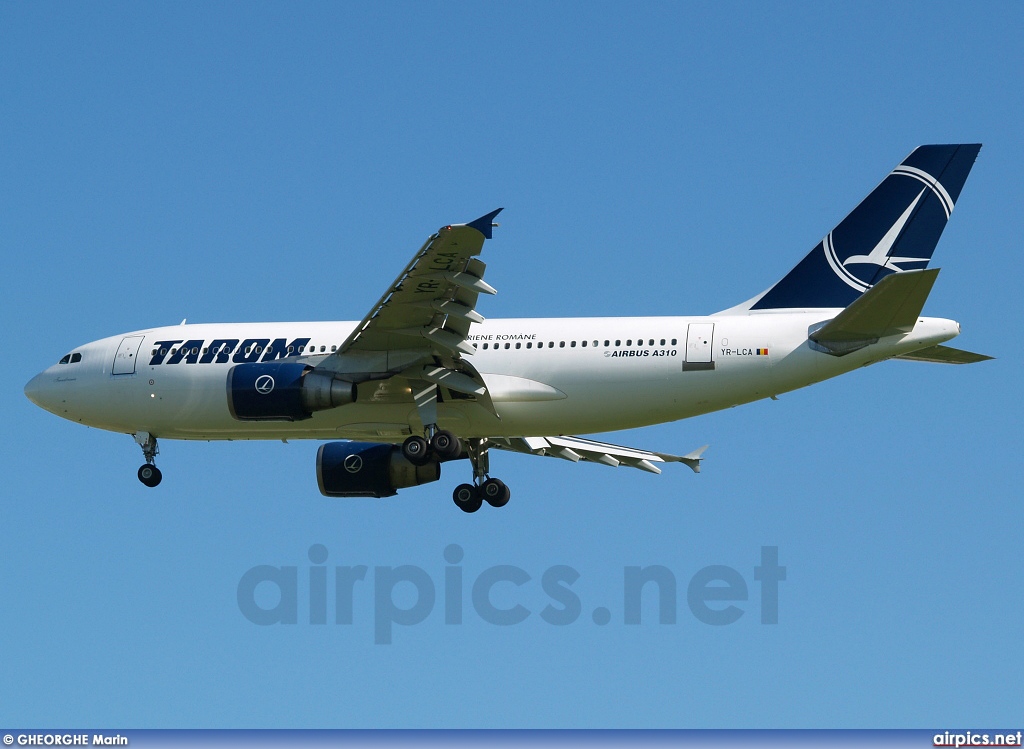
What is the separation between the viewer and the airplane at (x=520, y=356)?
2875cm

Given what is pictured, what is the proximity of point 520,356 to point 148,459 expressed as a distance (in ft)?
29.9

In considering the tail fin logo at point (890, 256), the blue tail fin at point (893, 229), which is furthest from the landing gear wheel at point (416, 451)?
the tail fin logo at point (890, 256)

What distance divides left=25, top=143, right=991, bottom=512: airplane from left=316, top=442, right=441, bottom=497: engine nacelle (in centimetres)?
121

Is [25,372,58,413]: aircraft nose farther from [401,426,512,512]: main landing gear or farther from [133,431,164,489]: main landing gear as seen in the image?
[401,426,512,512]: main landing gear

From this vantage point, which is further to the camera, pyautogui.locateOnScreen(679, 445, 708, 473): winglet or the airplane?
pyautogui.locateOnScreen(679, 445, 708, 473): winglet

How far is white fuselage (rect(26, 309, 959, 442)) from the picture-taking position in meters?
29.2

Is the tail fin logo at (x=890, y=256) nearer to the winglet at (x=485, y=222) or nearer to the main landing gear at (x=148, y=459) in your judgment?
the winglet at (x=485, y=222)

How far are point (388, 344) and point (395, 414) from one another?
71.4 inches

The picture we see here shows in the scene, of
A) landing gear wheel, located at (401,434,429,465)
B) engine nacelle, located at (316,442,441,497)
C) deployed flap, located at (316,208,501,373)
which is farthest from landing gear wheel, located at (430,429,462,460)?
engine nacelle, located at (316,442,441,497)

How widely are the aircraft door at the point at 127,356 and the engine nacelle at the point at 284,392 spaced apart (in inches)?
144

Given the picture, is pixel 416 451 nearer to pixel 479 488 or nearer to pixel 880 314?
pixel 479 488

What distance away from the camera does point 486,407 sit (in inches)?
1225

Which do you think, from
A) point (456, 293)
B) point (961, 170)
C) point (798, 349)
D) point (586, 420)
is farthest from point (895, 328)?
point (456, 293)

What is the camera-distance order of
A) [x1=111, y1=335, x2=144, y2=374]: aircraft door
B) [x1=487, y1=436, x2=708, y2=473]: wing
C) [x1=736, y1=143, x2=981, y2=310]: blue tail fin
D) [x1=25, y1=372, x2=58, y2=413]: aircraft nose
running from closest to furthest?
[x1=736, y1=143, x2=981, y2=310]: blue tail fin → [x1=111, y1=335, x2=144, y2=374]: aircraft door → [x1=25, y1=372, x2=58, y2=413]: aircraft nose → [x1=487, y1=436, x2=708, y2=473]: wing
